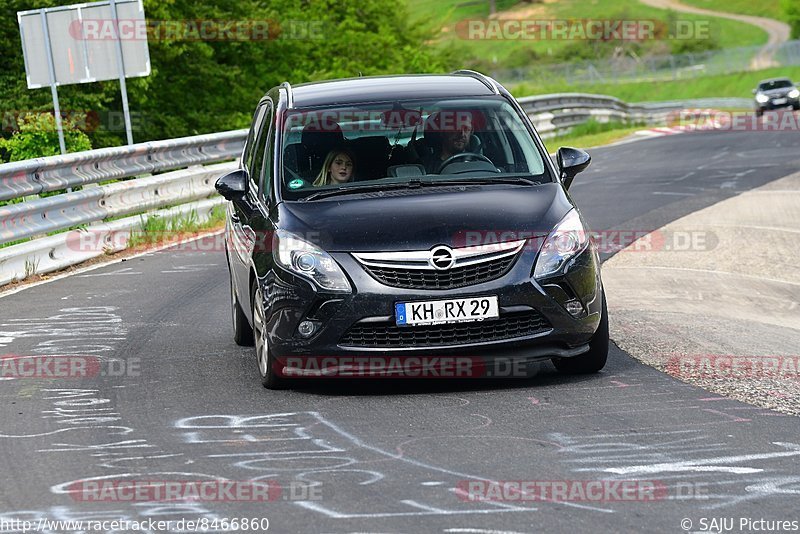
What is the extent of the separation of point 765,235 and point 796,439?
29.4ft

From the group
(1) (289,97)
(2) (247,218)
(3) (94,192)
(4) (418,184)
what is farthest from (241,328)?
(3) (94,192)

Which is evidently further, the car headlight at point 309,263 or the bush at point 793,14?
the bush at point 793,14

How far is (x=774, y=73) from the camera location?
83.6 meters

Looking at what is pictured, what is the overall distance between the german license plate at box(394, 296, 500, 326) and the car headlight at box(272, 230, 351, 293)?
311mm

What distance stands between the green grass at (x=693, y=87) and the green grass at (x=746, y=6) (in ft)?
189

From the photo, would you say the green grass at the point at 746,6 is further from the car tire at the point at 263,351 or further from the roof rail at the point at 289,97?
the car tire at the point at 263,351

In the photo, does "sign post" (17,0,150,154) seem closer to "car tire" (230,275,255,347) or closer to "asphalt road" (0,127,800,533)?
"asphalt road" (0,127,800,533)

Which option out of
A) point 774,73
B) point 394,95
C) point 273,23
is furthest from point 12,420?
point 774,73

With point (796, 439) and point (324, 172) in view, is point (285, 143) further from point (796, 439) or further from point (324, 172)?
point (796, 439)

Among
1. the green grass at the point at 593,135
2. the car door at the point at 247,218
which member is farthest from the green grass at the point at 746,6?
the car door at the point at 247,218

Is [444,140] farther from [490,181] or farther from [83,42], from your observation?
[83,42]

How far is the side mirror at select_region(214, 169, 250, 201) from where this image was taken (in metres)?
8.65

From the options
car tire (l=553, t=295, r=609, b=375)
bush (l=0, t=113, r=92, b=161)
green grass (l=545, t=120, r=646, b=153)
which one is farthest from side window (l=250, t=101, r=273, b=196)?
green grass (l=545, t=120, r=646, b=153)

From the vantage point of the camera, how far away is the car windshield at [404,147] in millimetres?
Result: 8406
